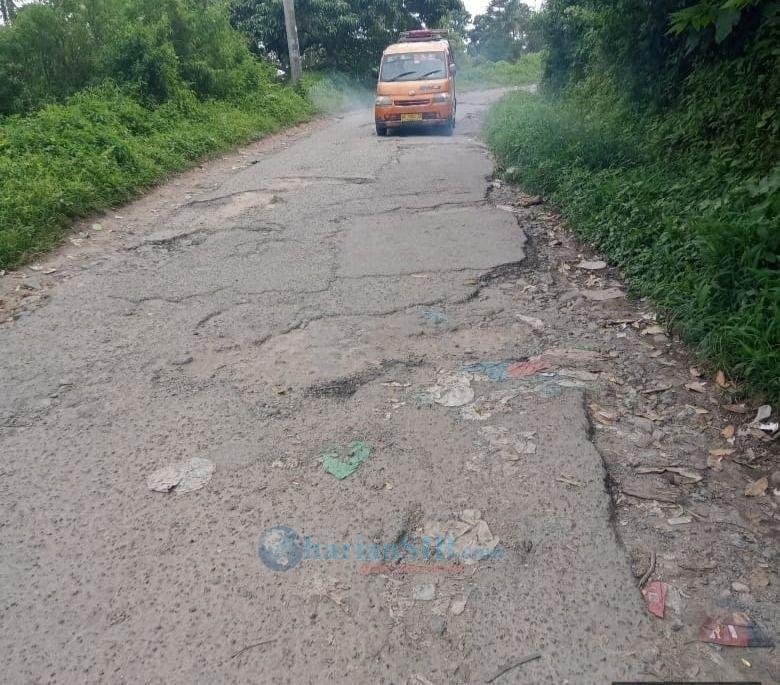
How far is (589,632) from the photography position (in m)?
1.77

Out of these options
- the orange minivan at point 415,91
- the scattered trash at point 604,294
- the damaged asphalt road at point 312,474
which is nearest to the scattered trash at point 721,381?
the damaged asphalt road at point 312,474

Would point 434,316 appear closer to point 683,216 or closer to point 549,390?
point 549,390

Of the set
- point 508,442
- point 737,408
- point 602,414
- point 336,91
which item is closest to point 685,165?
point 737,408


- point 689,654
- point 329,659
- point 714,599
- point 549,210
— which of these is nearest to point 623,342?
point 714,599

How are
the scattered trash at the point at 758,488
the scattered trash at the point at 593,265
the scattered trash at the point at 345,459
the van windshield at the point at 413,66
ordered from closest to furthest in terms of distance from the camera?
1. the scattered trash at the point at 758,488
2. the scattered trash at the point at 345,459
3. the scattered trash at the point at 593,265
4. the van windshield at the point at 413,66

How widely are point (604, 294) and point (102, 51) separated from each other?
1062 centimetres

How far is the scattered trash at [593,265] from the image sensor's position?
15.2ft

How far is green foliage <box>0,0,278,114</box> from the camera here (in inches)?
397

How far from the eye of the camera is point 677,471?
8.09ft

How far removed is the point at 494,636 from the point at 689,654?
20.9 inches

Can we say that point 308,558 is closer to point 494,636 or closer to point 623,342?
point 494,636

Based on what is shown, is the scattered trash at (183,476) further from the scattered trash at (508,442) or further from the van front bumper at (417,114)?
the van front bumper at (417,114)

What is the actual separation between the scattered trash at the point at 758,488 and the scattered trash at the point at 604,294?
6.15 feet

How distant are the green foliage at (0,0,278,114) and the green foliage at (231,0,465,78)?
8.21m
